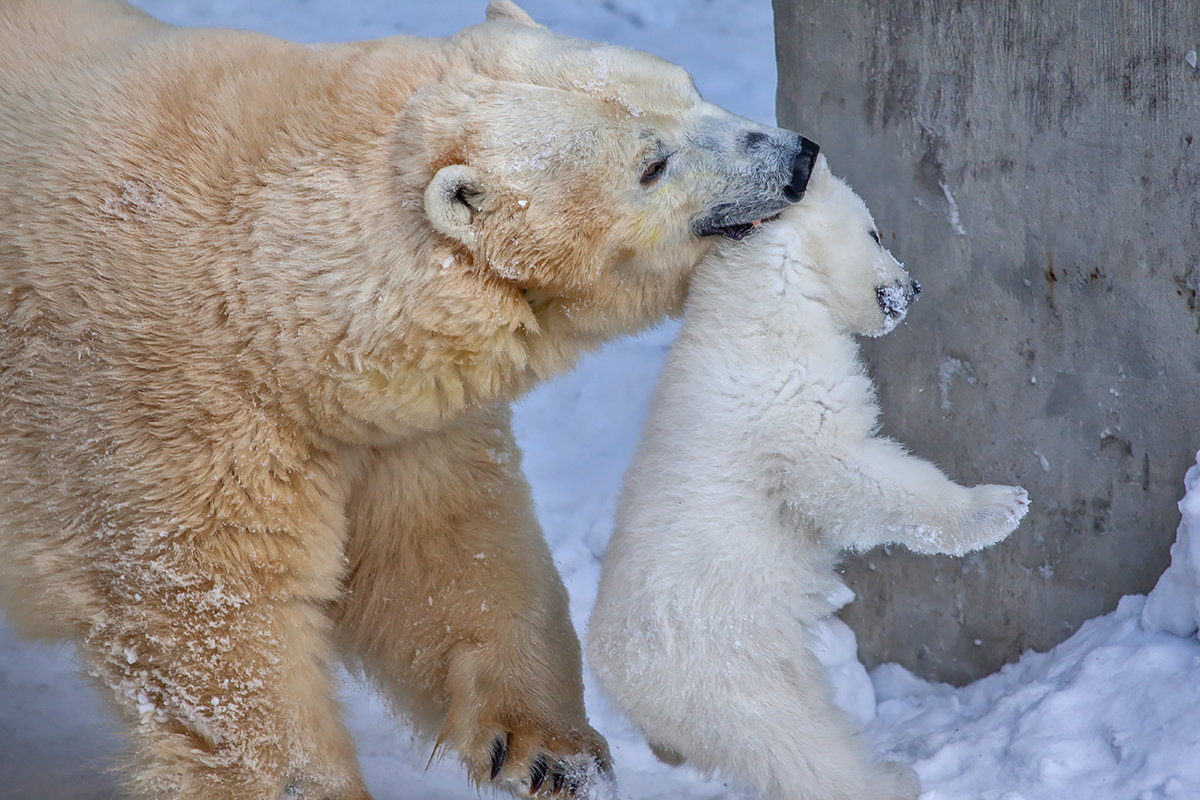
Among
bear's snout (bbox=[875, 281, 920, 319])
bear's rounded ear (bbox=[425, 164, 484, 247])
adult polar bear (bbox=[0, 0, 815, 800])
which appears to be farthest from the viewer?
bear's snout (bbox=[875, 281, 920, 319])

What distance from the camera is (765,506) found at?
2.47m

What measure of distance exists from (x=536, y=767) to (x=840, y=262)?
1296 millimetres

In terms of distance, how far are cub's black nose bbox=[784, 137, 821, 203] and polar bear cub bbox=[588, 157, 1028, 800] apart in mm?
88

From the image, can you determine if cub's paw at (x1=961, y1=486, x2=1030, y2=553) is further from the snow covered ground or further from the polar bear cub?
the snow covered ground

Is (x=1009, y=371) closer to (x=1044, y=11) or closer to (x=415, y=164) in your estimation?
(x=1044, y=11)

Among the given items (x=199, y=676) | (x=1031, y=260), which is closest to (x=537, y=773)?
(x=199, y=676)

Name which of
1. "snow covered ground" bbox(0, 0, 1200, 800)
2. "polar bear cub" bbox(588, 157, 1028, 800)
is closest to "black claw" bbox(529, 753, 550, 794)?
"snow covered ground" bbox(0, 0, 1200, 800)

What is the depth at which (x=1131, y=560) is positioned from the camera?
123 inches

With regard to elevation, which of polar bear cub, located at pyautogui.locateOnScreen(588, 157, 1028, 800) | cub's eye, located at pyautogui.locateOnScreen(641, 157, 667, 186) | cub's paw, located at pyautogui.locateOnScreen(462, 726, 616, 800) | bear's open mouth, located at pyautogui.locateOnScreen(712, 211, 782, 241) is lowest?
cub's paw, located at pyautogui.locateOnScreen(462, 726, 616, 800)

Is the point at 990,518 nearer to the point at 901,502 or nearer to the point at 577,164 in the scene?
the point at 901,502

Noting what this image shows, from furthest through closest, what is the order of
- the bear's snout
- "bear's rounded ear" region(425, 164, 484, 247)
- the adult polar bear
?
the bear's snout < the adult polar bear < "bear's rounded ear" region(425, 164, 484, 247)

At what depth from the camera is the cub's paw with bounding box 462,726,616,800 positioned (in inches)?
111

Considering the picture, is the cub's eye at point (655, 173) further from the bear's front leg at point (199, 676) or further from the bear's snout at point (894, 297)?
the bear's front leg at point (199, 676)

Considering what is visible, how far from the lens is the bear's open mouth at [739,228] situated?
249 cm
